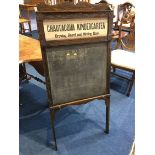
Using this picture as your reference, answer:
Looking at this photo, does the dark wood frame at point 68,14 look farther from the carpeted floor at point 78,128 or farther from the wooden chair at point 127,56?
the wooden chair at point 127,56

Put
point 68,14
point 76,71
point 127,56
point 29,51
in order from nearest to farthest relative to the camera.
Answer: point 68,14 < point 76,71 < point 29,51 < point 127,56

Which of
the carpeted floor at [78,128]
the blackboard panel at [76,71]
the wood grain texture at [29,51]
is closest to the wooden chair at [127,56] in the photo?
the carpeted floor at [78,128]

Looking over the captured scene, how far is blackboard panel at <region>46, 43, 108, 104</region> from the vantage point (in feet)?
4.72

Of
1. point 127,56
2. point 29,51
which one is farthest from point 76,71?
point 127,56

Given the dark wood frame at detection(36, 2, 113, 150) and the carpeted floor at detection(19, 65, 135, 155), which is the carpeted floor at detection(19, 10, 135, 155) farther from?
the dark wood frame at detection(36, 2, 113, 150)

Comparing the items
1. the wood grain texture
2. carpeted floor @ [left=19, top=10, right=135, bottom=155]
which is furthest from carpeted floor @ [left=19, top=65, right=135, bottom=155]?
the wood grain texture

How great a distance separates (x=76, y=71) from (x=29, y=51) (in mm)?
552

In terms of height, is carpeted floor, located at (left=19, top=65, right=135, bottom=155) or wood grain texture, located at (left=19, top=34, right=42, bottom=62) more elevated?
wood grain texture, located at (left=19, top=34, right=42, bottom=62)

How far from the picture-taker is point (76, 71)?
1.52 meters

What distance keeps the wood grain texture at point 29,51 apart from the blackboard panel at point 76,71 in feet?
0.89

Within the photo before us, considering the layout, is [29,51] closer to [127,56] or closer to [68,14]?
[68,14]

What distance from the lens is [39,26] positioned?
131 centimetres

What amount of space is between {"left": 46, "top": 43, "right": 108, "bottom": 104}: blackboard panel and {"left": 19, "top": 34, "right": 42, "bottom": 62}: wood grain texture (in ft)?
0.89
